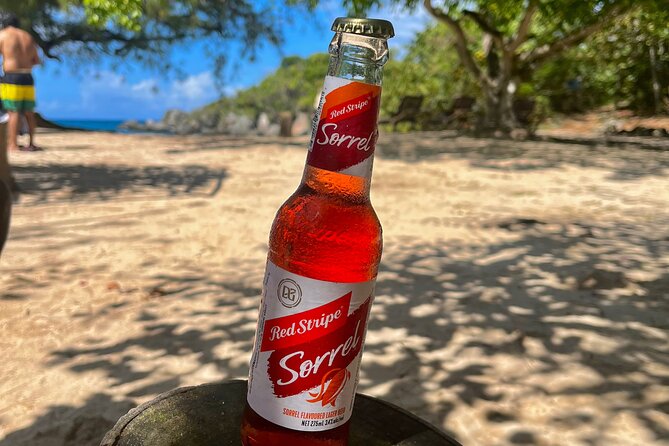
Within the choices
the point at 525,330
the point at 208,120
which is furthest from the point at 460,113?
the point at 208,120

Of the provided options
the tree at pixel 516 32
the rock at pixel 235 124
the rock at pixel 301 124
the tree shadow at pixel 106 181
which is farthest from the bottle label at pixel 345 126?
the rock at pixel 235 124

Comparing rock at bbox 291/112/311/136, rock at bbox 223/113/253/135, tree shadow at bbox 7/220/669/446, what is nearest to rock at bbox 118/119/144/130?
rock at bbox 223/113/253/135

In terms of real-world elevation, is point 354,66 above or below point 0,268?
above

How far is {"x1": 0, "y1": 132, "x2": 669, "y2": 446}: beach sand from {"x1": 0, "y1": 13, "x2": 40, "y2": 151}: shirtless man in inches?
65.3

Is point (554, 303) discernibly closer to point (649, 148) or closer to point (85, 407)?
point (85, 407)

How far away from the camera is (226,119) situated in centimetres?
4259

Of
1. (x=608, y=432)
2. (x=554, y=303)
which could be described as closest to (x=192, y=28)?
(x=554, y=303)

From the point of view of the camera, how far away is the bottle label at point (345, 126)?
1.57 metres

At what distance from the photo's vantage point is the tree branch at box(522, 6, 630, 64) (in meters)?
15.2

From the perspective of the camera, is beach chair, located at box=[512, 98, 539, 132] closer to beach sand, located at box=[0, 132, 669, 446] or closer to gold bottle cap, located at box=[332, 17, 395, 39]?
beach sand, located at box=[0, 132, 669, 446]

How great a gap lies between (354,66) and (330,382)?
86 centimetres

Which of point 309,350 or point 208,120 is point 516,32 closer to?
point 309,350

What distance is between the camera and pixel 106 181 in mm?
9914

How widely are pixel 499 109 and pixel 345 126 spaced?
1726 centimetres
